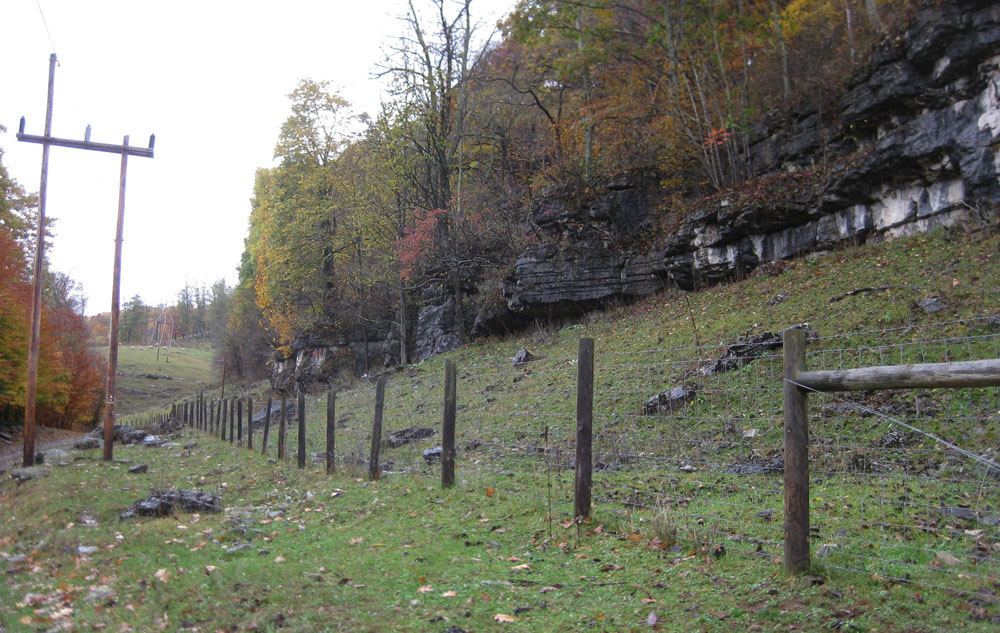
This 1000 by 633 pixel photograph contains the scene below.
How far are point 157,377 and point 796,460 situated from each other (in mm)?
71998

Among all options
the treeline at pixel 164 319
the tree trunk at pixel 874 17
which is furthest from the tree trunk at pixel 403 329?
the treeline at pixel 164 319

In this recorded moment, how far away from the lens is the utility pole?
1536 centimetres

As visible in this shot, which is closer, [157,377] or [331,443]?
[331,443]

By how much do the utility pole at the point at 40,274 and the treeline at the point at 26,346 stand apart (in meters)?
7.79

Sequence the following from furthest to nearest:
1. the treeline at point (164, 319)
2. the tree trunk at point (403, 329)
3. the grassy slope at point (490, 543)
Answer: the treeline at point (164, 319)
the tree trunk at point (403, 329)
the grassy slope at point (490, 543)

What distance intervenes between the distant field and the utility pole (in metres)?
39.4

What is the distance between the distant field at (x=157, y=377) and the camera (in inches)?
2188

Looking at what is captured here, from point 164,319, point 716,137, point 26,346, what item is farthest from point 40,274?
point 164,319

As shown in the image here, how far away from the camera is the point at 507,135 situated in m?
27.9

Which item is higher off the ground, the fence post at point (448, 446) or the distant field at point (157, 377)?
the fence post at point (448, 446)

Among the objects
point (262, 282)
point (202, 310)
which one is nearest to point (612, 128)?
point (262, 282)

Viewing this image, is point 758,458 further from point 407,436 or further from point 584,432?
point 407,436

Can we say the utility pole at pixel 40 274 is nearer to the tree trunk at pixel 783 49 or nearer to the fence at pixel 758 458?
the fence at pixel 758 458

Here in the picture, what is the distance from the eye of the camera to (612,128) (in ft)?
76.1
